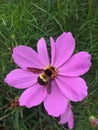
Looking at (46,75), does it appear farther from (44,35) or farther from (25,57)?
(44,35)

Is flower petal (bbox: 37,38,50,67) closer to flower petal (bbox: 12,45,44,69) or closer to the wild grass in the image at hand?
flower petal (bbox: 12,45,44,69)

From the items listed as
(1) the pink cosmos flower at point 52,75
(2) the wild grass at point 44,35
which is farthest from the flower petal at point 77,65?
(2) the wild grass at point 44,35

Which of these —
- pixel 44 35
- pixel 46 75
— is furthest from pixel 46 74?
pixel 44 35

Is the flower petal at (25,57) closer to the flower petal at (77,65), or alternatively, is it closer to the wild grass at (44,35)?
the flower petal at (77,65)

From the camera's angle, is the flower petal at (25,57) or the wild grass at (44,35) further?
the wild grass at (44,35)

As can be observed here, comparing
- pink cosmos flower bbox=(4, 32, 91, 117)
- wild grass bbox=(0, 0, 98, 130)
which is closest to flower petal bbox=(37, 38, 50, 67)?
pink cosmos flower bbox=(4, 32, 91, 117)

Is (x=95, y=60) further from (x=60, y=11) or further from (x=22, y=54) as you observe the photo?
(x=22, y=54)

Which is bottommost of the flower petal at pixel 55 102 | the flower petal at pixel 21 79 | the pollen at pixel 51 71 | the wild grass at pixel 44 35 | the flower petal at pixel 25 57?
the wild grass at pixel 44 35

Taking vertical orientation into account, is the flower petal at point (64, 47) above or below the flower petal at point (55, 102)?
above
